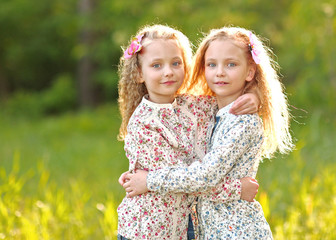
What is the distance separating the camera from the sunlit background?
4055 mm

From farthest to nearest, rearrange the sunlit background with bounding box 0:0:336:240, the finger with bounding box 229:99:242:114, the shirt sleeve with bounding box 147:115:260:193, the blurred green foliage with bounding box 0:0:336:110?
the blurred green foliage with bounding box 0:0:336:110, the sunlit background with bounding box 0:0:336:240, the finger with bounding box 229:99:242:114, the shirt sleeve with bounding box 147:115:260:193

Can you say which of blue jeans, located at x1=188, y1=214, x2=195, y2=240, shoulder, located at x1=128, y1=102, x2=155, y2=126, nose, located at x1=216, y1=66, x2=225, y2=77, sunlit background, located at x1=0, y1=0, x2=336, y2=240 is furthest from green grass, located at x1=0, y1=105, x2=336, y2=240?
nose, located at x1=216, y1=66, x2=225, y2=77

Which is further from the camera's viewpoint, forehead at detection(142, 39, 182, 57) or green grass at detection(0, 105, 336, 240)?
green grass at detection(0, 105, 336, 240)

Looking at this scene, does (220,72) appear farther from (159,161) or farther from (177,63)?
(159,161)

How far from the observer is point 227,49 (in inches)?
104

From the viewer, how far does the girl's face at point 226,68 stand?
104 inches

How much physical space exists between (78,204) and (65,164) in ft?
12.1

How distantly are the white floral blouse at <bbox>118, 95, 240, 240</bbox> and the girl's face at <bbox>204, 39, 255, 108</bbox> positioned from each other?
25cm

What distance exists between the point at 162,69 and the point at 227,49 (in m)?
0.34

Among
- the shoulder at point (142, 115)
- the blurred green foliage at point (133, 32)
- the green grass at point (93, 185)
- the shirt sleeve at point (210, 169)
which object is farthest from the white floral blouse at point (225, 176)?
the green grass at point (93, 185)

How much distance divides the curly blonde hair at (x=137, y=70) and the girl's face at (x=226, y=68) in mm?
151

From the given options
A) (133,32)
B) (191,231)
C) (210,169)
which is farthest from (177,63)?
(133,32)

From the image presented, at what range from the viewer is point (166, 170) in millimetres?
2506

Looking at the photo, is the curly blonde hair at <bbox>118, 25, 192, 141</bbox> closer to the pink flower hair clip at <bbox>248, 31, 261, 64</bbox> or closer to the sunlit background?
the pink flower hair clip at <bbox>248, 31, 261, 64</bbox>
